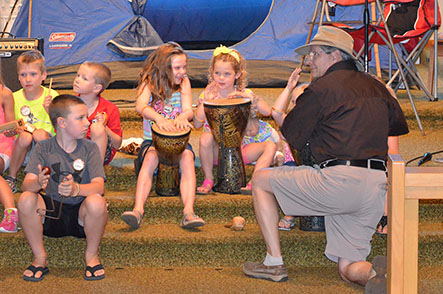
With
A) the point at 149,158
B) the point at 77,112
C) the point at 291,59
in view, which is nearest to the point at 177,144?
the point at 149,158

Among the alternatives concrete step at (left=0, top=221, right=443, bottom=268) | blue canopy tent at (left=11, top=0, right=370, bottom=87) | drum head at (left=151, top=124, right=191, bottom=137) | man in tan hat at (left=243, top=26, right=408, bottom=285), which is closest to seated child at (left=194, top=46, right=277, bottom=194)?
drum head at (left=151, top=124, right=191, bottom=137)

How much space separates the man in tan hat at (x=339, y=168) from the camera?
3484 mm

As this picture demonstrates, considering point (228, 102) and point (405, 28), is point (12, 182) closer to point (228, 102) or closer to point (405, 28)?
point (228, 102)

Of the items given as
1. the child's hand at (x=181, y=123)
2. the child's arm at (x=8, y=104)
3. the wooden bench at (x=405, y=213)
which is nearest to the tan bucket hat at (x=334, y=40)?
the child's hand at (x=181, y=123)

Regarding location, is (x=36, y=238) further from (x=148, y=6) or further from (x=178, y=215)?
(x=148, y=6)

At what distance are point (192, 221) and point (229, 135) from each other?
638 millimetres

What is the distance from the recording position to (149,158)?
431 centimetres

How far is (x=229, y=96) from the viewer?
14.9 feet

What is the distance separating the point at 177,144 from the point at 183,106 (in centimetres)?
46

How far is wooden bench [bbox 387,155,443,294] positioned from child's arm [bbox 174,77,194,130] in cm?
214

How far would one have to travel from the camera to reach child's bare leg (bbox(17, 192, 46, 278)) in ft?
12.1

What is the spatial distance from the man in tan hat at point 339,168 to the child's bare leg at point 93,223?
82cm

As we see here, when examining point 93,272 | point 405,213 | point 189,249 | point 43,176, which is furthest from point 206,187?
point 405,213

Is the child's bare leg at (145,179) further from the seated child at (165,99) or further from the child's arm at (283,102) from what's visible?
the child's arm at (283,102)
